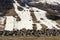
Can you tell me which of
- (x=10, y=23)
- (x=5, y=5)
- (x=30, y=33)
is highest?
(x=5, y=5)

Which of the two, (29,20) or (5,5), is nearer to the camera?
(29,20)

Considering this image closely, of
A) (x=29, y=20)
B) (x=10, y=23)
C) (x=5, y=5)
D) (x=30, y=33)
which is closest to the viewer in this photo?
(x=30, y=33)

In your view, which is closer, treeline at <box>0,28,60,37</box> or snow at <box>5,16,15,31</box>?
treeline at <box>0,28,60,37</box>

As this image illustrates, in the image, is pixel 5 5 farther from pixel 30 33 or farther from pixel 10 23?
pixel 30 33

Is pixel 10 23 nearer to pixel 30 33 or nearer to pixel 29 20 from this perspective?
pixel 29 20

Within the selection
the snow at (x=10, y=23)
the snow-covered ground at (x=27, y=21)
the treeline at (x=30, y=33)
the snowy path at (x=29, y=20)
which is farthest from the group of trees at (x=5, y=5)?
the treeline at (x=30, y=33)

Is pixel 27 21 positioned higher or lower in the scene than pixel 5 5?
lower

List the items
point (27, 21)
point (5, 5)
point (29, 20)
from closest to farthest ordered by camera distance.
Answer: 1. point (27, 21)
2. point (29, 20)
3. point (5, 5)

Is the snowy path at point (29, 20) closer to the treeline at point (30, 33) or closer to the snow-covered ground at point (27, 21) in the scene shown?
the snow-covered ground at point (27, 21)

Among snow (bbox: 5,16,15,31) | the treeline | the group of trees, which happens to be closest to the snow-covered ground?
snow (bbox: 5,16,15,31)

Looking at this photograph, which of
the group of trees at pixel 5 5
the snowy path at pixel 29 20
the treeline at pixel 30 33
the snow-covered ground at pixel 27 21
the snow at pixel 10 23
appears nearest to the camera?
the treeline at pixel 30 33

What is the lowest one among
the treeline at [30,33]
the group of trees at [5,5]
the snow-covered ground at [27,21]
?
the treeline at [30,33]

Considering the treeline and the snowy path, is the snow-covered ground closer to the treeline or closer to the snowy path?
the snowy path

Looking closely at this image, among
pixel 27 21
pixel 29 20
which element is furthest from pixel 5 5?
pixel 27 21
